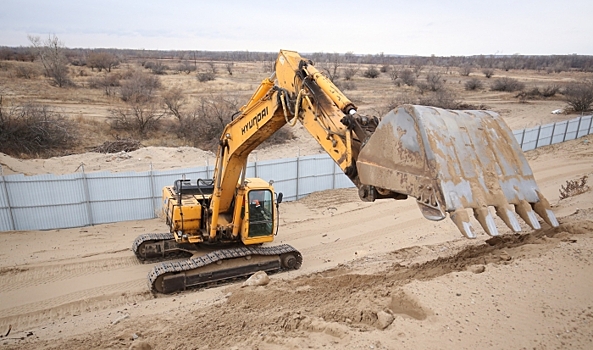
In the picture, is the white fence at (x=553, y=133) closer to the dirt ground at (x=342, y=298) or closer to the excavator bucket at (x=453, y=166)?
the dirt ground at (x=342, y=298)

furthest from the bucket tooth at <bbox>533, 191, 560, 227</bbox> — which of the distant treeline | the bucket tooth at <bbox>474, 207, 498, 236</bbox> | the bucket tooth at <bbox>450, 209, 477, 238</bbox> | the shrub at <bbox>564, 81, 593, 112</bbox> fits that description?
the distant treeline

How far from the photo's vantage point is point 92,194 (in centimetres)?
1301

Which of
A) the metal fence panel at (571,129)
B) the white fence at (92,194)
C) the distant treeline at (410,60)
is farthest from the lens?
the distant treeline at (410,60)

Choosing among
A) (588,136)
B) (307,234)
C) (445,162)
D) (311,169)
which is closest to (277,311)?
(445,162)

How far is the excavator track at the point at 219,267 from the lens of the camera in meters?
8.55

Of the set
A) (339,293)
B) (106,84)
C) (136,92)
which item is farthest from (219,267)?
(106,84)

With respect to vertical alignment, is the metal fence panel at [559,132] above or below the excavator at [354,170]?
below

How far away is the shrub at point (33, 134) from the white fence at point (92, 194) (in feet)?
30.3

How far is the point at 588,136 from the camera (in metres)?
26.1

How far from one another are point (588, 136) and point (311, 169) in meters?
20.8

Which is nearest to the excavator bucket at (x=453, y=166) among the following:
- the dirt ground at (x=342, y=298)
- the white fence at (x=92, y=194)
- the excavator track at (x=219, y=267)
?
the dirt ground at (x=342, y=298)

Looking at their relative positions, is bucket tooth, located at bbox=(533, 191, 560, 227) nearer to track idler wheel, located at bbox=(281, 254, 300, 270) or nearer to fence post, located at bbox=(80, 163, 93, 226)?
track idler wheel, located at bbox=(281, 254, 300, 270)

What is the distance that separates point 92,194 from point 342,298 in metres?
9.99

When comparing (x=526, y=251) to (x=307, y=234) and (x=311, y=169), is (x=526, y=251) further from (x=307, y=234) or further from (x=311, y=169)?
(x=311, y=169)
